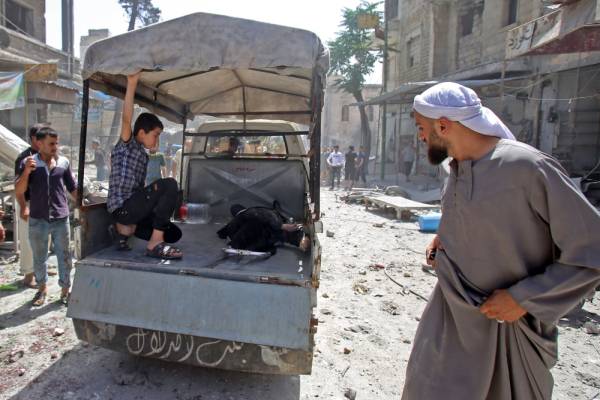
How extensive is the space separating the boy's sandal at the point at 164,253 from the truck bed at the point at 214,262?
44 mm

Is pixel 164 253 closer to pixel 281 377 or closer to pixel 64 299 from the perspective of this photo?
pixel 281 377

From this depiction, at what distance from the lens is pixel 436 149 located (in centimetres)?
186

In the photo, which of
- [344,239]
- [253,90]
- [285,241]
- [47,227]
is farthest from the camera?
[344,239]

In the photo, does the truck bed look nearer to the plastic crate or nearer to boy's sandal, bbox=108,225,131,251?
boy's sandal, bbox=108,225,131,251

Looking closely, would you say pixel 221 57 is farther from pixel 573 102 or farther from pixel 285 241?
pixel 573 102

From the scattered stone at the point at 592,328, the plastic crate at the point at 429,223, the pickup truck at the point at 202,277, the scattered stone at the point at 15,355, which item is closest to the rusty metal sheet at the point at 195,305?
the pickup truck at the point at 202,277

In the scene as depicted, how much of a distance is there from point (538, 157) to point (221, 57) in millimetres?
2240

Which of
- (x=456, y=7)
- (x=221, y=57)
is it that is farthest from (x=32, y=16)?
(x=221, y=57)

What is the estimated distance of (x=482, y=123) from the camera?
1710 millimetres

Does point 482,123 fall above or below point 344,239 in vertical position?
above

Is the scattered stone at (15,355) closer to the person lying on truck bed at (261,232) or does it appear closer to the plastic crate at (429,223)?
the person lying on truck bed at (261,232)

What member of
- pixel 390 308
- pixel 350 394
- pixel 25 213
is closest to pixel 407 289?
pixel 390 308

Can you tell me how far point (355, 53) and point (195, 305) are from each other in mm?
23949

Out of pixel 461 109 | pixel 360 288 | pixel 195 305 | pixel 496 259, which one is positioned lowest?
pixel 360 288
